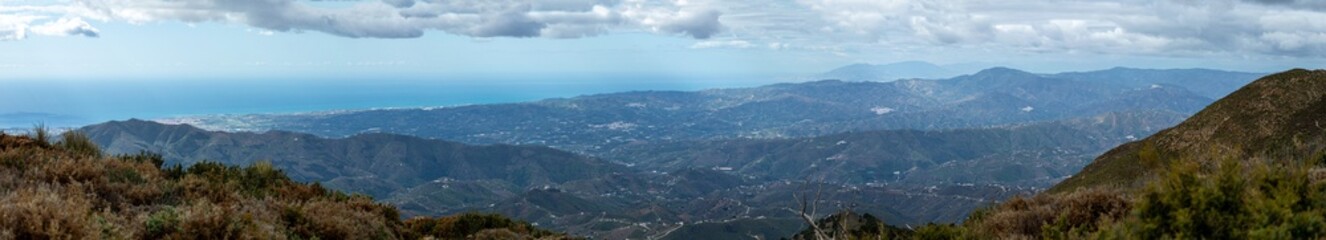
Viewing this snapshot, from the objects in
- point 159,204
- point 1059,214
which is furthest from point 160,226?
point 1059,214

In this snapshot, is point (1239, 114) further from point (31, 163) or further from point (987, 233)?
point (31, 163)

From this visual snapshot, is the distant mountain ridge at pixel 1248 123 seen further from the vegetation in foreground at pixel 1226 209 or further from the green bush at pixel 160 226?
the green bush at pixel 160 226

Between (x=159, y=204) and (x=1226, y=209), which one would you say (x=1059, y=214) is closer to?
(x=1226, y=209)

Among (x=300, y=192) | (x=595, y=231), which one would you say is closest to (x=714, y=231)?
(x=595, y=231)

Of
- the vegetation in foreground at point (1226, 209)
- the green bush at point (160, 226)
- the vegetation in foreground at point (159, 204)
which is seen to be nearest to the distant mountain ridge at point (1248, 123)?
the vegetation in foreground at point (1226, 209)

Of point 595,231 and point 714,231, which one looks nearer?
point 714,231

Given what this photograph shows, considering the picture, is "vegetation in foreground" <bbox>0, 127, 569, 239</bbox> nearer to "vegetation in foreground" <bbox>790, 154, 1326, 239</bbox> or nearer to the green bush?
the green bush
